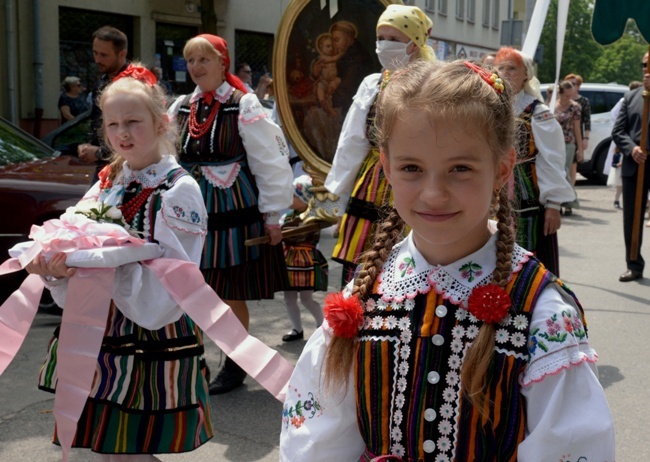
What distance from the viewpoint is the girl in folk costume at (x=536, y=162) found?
15.9ft

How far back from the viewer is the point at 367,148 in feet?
14.5

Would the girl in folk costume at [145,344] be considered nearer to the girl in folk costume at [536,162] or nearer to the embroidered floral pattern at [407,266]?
the embroidered floral pattern at [407,266]

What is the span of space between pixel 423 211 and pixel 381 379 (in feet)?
1.22

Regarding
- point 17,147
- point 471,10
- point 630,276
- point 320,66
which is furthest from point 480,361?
point 471,10

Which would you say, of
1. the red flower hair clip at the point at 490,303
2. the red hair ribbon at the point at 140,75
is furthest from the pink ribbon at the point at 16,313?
the red flower hair clip at the point at 490,303

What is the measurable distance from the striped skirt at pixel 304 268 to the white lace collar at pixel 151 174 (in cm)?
241

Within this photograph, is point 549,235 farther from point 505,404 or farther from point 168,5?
point 168,5

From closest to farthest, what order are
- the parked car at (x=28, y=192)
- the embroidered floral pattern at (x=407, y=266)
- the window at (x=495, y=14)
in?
1. the embroidered floral pattern at (x=407, y=266)
2. the parked car at (x=28, y=192)
3. the window at (x=495, y=14)

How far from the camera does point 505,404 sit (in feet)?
5.83

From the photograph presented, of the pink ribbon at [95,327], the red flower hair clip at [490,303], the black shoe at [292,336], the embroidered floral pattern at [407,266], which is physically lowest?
the black shoe at [292,336]

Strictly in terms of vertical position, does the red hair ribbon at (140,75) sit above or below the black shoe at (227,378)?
above

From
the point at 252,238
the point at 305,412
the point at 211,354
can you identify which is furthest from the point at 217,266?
the point at 305,412

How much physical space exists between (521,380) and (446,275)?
28 cm

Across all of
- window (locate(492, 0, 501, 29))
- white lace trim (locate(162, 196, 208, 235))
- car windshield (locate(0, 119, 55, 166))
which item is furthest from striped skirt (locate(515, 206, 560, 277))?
window (locate(492, 0, 501, 29))
